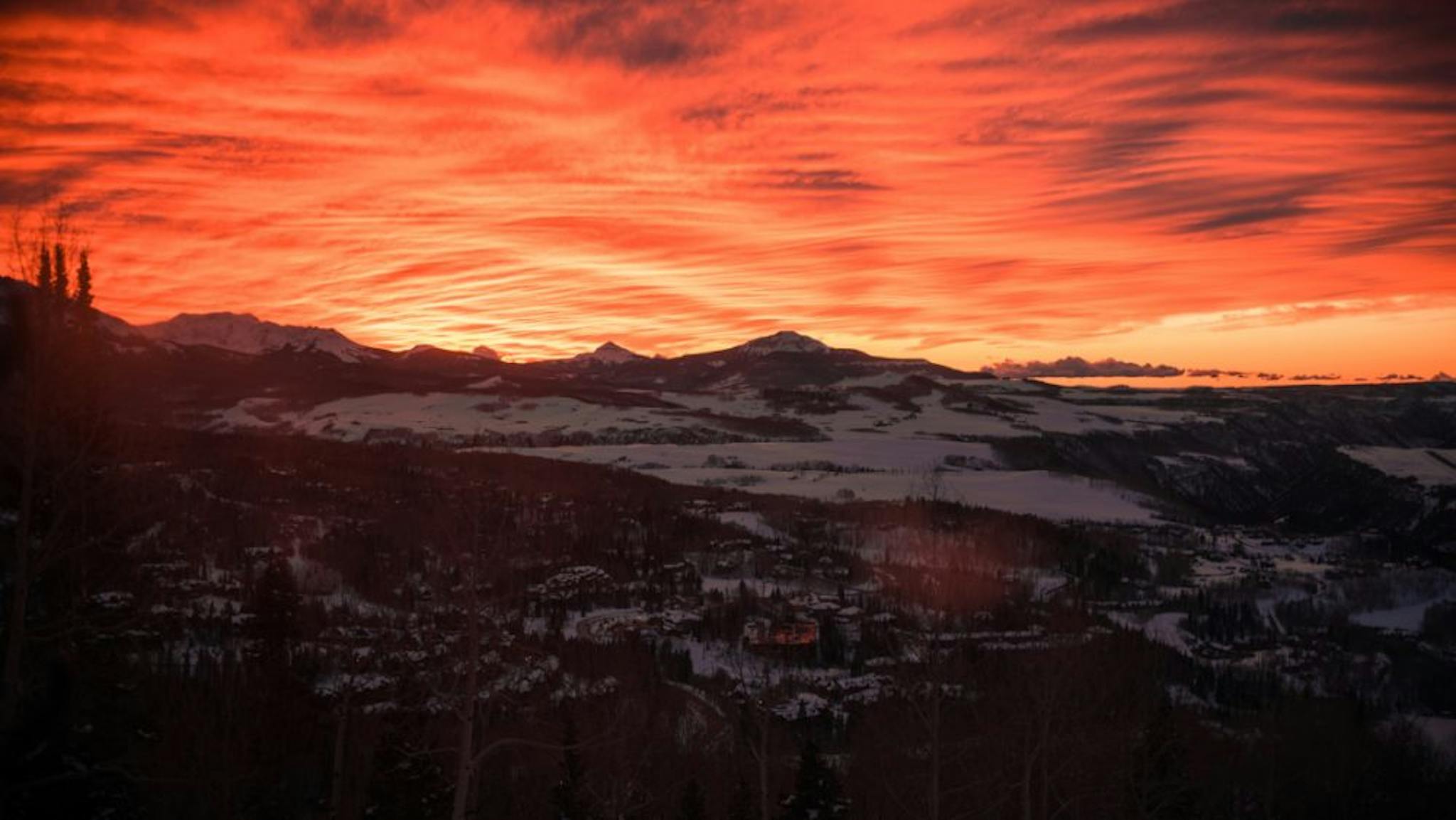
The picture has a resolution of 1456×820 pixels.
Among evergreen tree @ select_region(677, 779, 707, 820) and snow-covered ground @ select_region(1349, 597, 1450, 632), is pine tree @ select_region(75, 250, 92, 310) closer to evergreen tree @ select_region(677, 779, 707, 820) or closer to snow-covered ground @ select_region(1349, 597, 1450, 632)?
evergreen tree @ select_region(677, 779, 707, 820)

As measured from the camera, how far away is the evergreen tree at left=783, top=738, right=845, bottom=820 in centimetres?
3544

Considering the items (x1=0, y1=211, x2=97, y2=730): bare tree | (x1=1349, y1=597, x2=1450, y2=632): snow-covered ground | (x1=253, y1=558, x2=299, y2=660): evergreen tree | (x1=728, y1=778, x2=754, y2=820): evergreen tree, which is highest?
(x1=0, y1=211, x2=97, y2=730): bare tree

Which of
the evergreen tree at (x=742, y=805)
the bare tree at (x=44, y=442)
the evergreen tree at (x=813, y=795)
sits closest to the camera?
the bare tree at (x=44, y=442)

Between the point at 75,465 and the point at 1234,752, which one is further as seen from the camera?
the point at 1234,752

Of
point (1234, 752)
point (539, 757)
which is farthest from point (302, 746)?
point (1234, 752)

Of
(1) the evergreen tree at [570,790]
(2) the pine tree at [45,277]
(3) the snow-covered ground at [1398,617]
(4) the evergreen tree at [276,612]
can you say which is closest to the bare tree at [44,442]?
(2) the pine tree at [45,277]

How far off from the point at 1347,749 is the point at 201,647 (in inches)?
3253

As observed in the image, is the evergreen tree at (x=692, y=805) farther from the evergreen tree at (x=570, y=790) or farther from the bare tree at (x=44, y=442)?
the bare tree at (x=44, y=442)

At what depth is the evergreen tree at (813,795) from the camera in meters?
35.4

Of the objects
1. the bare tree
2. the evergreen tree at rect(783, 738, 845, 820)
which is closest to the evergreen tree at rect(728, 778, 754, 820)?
the evergreen tree at rect(783, 738, 845, 820)

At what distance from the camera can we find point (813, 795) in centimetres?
3572

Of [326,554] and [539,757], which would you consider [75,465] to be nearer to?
[539,757]

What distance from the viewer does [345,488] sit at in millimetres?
166500

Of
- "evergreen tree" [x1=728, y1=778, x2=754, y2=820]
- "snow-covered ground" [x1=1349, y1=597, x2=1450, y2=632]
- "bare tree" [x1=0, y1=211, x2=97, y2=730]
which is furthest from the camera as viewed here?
"snow-covered ground" [x1=1349, y1=597, x2=1450, y2=632]
